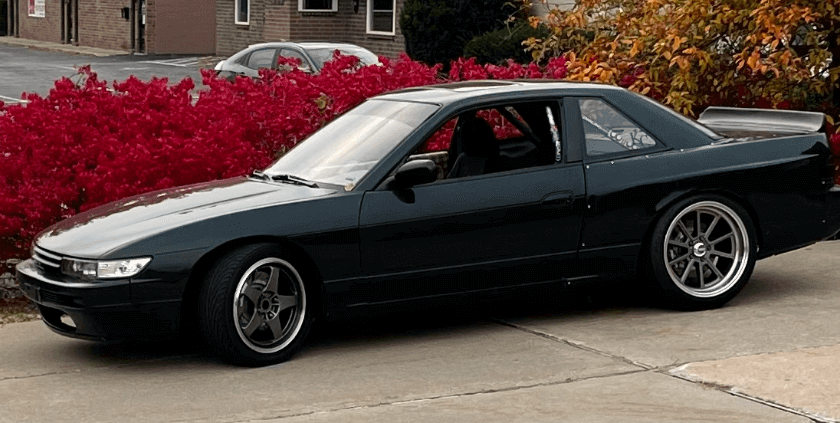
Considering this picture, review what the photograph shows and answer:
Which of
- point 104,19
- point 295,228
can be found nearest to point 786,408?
point 295,228

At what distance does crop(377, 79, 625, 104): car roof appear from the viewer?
25.7ft

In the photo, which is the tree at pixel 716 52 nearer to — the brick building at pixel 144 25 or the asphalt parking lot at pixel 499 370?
the asphalt parking lot at pixel 499 370

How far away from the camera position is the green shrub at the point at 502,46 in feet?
78.4

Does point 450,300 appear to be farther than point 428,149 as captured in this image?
No

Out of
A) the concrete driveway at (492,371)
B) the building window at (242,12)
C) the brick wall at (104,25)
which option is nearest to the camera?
the concrete driveway at (492,371)

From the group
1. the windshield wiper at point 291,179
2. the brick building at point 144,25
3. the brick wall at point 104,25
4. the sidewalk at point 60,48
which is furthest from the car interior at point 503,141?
the brick wall at point 104,25

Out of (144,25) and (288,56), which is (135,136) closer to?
(288,56)

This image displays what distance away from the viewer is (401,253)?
23.9 feet

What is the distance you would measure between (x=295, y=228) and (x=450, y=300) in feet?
3.18

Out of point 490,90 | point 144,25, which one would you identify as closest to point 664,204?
point 490,90

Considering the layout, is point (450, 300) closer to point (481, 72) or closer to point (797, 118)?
point (797, 118)

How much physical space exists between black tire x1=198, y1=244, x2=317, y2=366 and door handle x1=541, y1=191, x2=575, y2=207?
1.40 m

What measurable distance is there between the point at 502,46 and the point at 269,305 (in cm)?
1744

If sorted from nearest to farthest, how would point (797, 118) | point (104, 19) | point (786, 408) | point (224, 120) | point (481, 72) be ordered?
point (786, 408)
point (797, 118)
point (224, 120)
point (481, 72)
point (104, 19)
